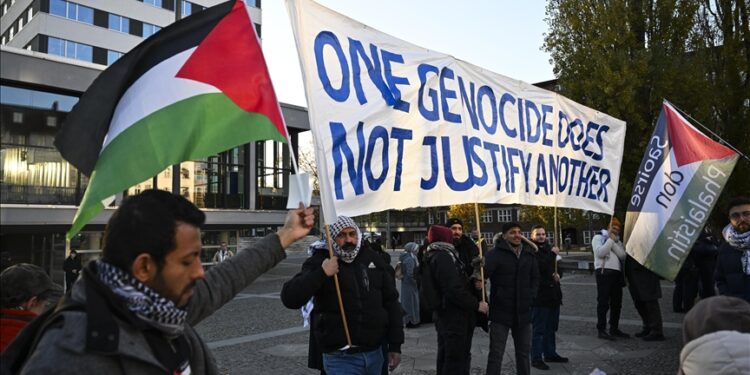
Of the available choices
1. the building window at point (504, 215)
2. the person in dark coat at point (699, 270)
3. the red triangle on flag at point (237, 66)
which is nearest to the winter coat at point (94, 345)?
the red triangle on flag at point (237, 66)

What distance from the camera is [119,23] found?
34594 mm

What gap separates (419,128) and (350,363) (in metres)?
1.91

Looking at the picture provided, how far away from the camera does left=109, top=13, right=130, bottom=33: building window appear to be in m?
34.3

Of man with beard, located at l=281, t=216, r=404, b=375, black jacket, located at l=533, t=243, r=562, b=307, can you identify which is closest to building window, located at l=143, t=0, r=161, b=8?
black jacket, located at l=533, t=243, r=562, b=307

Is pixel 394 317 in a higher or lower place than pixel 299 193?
lower

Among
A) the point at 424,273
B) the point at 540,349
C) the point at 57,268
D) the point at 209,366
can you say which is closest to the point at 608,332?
the point at 540,349

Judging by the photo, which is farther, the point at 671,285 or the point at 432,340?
the point at 671,285

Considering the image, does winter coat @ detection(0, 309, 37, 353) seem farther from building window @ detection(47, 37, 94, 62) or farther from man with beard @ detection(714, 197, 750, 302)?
building window @ detection(47, 37, 94, 62)

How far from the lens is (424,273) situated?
5547 millimetres

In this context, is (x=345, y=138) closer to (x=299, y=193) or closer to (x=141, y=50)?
(x=299, y=193)

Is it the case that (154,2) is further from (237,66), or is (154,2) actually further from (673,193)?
(237,66)

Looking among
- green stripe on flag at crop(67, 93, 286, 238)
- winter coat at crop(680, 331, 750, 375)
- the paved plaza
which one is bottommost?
the paved plaza

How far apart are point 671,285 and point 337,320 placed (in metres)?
15.5

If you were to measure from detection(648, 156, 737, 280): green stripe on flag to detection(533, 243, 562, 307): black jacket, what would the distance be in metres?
1.42
